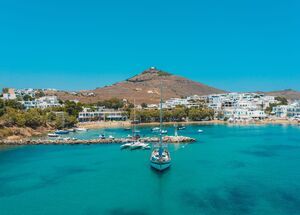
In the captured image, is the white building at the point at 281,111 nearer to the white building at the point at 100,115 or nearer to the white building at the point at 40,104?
the white building at the point at 100,115

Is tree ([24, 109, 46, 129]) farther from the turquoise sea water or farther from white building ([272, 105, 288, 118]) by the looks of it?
white building ([272, 105, 288, 118])

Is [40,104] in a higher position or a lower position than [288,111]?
higher

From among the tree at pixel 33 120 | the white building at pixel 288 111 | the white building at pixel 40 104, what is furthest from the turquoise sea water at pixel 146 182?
the white building at pixel 288 111

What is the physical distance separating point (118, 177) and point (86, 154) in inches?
549

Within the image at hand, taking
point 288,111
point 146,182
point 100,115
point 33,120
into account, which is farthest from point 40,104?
point 288,111

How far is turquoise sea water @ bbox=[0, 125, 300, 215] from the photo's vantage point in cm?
2322

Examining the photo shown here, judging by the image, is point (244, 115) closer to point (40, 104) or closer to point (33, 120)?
point (40, 104)

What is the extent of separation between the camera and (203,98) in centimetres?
15600

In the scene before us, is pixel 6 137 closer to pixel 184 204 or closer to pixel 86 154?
pixel 86 154

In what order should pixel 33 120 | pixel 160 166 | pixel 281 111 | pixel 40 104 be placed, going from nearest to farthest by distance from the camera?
pixel 160 166 → pixel 33 120 → pixel 40 104 → pixel 281 111

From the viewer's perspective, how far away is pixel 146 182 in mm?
29688

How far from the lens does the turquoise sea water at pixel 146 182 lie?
23.2 m

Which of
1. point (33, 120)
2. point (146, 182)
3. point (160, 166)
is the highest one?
Answer: point (33, 120)

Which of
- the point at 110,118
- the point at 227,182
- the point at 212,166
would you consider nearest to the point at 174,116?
the point at 110,118
